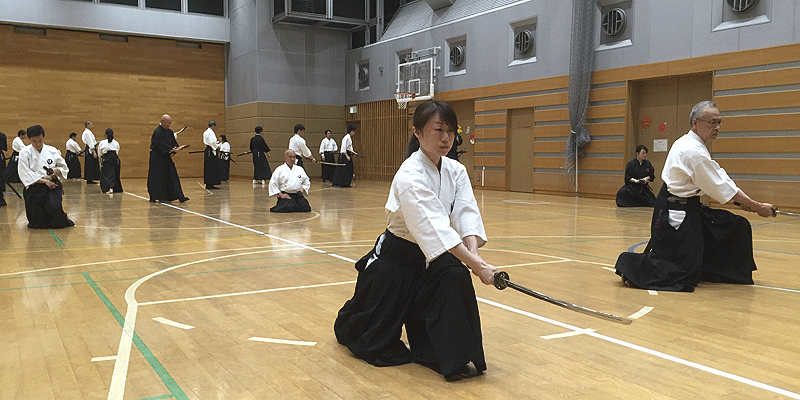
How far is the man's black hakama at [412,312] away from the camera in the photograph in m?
3.10

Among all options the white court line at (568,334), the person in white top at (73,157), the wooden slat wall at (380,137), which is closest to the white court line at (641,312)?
the white court line at (568,334)

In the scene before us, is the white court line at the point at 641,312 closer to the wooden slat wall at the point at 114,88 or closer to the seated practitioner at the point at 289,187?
the seated practitioner at the point at 289,187

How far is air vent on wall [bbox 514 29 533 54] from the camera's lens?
54.4 ft

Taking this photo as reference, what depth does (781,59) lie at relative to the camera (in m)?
11.5

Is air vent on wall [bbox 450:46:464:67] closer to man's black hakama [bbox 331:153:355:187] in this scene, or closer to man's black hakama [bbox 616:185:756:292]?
man's black hakama [bbox 331:153:355:187]

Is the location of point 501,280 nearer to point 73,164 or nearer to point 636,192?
point 636,192

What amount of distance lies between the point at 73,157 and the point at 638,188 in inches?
729

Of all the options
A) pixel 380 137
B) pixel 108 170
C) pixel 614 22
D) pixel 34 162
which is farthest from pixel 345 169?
pixel 34 162

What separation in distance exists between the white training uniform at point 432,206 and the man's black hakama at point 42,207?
723cm

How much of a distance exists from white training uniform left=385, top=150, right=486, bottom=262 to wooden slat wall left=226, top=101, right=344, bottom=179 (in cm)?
2079

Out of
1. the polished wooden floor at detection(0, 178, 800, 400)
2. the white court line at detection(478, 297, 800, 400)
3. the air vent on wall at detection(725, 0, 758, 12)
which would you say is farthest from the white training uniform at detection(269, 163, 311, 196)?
the air vent on wall at detection(725, 0, 758, 12)

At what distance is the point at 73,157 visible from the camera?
21.7m

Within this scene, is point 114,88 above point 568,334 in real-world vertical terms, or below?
above

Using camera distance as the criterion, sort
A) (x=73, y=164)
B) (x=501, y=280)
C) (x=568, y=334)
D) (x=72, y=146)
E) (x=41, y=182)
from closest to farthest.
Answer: (x=501, y=280)
(x=568, y=334)
(x=41, y=182)
(x=72, y=146)
(x=73, y=164)
